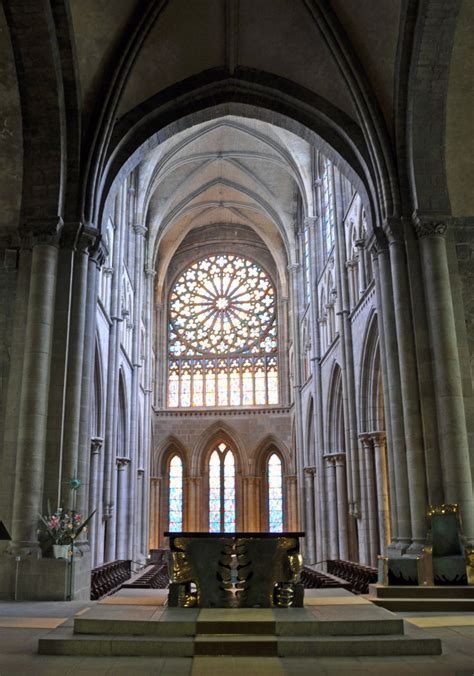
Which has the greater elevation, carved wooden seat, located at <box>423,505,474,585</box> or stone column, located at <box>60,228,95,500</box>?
stone column, located at <box>60,228,95,500</box>

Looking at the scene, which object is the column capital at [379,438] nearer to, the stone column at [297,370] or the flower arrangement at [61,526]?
the flower arrangement at [61,526]

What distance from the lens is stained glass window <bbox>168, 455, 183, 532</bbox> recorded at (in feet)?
113

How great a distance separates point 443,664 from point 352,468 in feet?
46.4

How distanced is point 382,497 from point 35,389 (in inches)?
395

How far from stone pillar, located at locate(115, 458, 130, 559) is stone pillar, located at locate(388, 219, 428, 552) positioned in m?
14.1

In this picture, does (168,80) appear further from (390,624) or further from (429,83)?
(390,624)

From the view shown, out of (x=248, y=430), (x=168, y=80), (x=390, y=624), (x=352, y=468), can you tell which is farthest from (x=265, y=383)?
(x=390, y=624)

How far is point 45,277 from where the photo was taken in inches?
517

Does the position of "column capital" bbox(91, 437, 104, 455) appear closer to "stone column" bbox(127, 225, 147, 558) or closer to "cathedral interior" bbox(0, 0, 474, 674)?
"cathedral interior" bbox(0, 0, 474, 674)

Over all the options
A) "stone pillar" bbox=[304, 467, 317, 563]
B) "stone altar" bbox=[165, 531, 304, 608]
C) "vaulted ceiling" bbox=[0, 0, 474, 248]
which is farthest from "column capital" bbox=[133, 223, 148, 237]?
"stone altar" bbox=[165, 531, 304, 608]

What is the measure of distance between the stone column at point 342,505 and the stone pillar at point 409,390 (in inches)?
403

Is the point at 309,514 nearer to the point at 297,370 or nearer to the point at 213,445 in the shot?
the point at 297,370

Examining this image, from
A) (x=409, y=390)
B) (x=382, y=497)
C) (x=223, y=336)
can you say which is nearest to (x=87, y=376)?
(x=409, y=390)

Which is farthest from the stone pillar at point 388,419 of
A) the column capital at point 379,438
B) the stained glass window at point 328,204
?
the stained glass window at point 328,204
